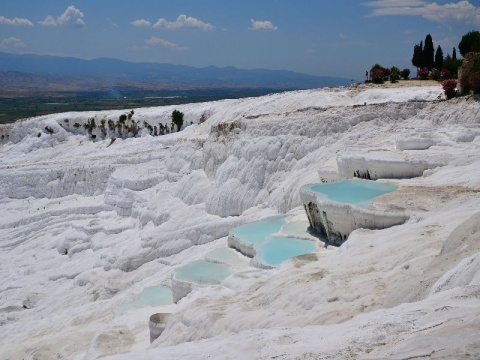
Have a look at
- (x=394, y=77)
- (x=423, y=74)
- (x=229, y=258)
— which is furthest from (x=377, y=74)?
(x=229, y=258)

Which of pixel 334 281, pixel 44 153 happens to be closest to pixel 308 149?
pixel 334 281

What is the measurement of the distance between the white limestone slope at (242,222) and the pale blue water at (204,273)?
53 centimetres

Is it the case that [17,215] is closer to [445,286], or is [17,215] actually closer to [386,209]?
[386,209]

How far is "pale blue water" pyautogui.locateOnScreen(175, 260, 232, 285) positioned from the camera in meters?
13.4

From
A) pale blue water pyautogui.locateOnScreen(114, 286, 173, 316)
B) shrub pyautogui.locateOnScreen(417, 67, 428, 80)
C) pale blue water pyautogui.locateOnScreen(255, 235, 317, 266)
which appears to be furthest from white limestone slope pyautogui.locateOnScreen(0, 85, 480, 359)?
shrub pyautogui.locateOnScreen(417, 67, 428, 80)

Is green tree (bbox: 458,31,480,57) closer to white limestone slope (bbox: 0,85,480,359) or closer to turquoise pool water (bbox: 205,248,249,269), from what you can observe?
white limestone slope (bbox: 0,85,480,359)

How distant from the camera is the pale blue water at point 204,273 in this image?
13395 mm

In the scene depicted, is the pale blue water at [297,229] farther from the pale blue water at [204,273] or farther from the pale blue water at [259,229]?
the pale blue water at [204,273]

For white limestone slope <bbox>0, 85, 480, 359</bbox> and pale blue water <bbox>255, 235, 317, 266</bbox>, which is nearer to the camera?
white limestone slope <bbox>0, 85, 480, 359</bbox>

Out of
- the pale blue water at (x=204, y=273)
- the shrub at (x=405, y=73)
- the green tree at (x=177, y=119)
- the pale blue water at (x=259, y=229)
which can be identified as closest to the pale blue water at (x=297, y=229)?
the pale blue water at (x=259, y=229)

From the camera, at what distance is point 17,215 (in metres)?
28.8

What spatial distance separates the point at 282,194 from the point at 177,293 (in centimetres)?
674

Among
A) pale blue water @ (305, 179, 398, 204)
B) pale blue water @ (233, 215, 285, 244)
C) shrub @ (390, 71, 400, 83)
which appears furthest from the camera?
shrub @ (390, 71, 400, 83)

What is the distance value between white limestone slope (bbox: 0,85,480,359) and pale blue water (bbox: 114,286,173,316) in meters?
0.45
